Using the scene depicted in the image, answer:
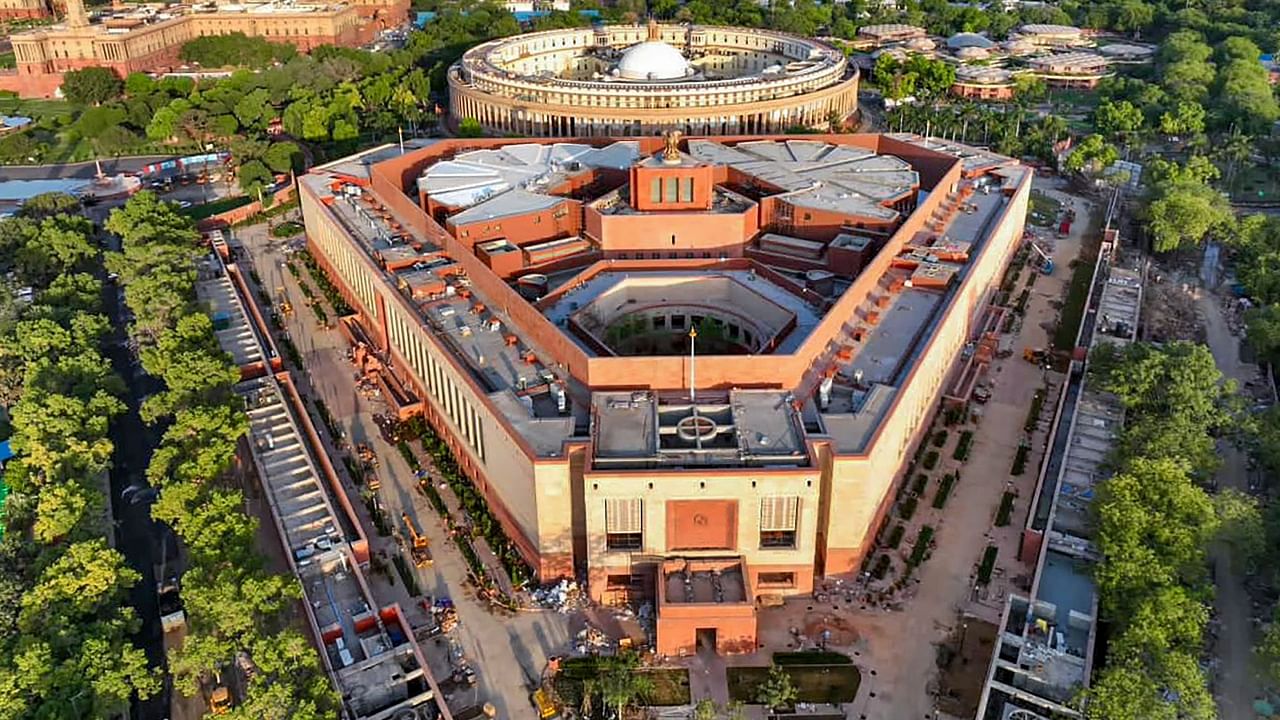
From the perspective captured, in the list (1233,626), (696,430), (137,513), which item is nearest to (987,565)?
(1233,626)

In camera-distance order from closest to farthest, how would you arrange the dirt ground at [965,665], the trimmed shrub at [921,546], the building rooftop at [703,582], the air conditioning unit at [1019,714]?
1. the air conditioning unit at [1019,714]
2. the dirt ground at [965,665]
3. the building rooftop at [703,582]
4. the trimmed shrub at [921,546]

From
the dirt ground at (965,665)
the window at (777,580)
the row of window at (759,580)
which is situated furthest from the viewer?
the window at (777,580)

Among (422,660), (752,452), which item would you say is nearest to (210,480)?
(422,660)

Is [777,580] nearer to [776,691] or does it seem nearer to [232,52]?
[776,691]

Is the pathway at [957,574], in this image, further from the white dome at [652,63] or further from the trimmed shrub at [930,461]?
the white dome at [652,63]

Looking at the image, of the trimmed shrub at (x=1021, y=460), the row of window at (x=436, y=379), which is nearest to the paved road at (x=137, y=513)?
the row of window at (x=436, y=379)

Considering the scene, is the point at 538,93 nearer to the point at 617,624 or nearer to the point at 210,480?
the point at 210,480

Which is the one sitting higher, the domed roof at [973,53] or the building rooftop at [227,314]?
the domed roof at [973,53]
